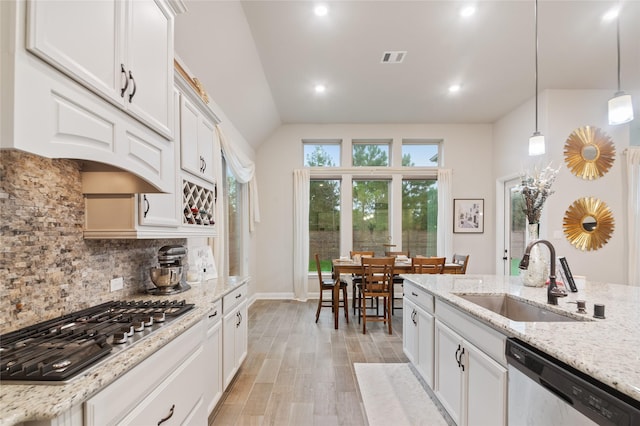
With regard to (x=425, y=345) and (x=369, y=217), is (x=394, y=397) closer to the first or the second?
(x=425, y=345)

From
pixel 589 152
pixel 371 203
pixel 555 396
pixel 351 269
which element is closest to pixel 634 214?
pixel 589 152

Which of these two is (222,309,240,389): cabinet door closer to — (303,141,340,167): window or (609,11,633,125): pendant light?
(609,11,633,125): pendant light

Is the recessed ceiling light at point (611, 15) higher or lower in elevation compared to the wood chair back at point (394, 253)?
higher

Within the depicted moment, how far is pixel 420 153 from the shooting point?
5.84 metres

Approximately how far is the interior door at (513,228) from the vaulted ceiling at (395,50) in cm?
152

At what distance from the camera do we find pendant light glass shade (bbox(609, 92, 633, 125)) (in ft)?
6.85

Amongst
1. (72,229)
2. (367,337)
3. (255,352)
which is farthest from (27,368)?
(367,337)

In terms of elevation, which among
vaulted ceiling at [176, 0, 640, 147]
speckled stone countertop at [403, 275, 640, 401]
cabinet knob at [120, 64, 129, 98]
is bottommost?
speckled stone countertop at [403, 275, 640, 401]

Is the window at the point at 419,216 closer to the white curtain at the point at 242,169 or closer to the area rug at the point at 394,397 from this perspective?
the white curtain at the point at 242,169

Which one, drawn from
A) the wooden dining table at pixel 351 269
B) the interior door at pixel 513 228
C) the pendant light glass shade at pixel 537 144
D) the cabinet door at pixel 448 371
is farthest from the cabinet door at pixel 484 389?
the interior door at pixel 513 228

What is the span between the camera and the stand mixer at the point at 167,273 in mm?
2000

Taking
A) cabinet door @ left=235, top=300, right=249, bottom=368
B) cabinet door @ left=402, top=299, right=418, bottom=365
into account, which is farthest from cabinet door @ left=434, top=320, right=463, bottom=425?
cabinet door @ left=235, top=300, right=249, bottom=368

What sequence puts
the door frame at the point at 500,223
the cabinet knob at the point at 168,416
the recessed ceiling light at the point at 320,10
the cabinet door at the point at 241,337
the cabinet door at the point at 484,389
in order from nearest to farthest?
the cabinet knob at the point at 168,416
the cabinet door at the point at 484,389
the cabinet door at the point at 241,337
the recessed ceiling light at the point at 320,10
the door frame at the point at 500,223

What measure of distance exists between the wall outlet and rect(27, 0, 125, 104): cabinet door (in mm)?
1175
